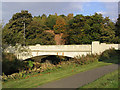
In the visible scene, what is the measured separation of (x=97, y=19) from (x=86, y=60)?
942 inches

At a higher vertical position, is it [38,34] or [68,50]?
[38,34]

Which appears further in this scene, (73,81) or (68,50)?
(68,50)

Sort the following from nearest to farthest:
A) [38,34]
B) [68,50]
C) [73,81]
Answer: [73,81], [68,50], [38,34]

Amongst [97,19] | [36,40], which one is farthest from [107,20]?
[36,40]

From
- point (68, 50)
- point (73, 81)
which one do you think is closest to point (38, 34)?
point (68, 50)

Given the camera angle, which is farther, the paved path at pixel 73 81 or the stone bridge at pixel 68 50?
the stone bridge at pixel 68 50

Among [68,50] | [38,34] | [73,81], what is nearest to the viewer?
[73,81]

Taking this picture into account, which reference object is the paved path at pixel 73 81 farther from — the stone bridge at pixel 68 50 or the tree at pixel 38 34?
the tree at pixel 38 34

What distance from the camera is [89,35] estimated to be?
38000 mm

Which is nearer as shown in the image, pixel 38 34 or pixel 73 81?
pixel 73 81

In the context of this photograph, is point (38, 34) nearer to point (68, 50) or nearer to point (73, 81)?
point (68, 50)

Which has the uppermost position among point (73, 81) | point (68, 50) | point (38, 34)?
point (38, 34)

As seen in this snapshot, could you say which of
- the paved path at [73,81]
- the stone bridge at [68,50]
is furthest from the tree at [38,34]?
Result: the paved path at [73,81]

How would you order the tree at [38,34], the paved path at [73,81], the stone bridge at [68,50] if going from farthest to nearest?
the tree at [38,34] < the stone bridge at [68,50] < the paved path at [73,81]
